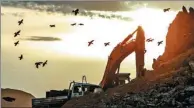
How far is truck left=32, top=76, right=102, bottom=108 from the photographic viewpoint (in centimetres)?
394

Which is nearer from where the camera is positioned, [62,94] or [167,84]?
[167,84]

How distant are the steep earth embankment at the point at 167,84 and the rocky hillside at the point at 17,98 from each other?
1.14 feet

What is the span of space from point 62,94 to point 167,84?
36.2 inches

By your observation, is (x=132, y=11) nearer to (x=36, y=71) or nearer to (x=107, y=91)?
(x=107, y=91)

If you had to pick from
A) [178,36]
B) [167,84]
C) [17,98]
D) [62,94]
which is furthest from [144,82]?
[17,98]

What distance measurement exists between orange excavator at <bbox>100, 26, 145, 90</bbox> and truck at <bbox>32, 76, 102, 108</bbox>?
120mm

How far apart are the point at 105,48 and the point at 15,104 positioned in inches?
37.4

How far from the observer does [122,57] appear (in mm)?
3990

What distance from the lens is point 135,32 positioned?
392 cm

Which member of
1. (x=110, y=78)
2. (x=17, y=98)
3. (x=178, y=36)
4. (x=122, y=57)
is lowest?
(x=17, y=98)

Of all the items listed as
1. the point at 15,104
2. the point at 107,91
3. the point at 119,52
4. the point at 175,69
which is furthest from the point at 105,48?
the point at 15,104

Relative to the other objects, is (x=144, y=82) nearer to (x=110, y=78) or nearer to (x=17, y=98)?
(x=110, y=78)

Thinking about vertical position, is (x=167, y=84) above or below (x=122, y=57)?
below

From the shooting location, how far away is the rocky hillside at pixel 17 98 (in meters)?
3.96
